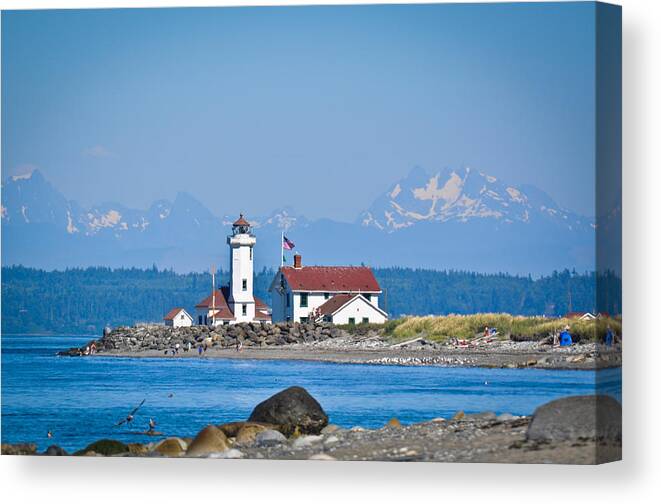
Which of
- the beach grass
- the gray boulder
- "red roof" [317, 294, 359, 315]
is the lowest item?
the gray boulder

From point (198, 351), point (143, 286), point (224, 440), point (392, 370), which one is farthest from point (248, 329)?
point (224, 440)

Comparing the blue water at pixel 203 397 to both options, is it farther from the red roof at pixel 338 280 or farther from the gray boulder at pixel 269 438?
the red roof at pixel 338 280

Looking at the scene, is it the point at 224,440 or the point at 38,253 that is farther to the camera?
the point at 38,253

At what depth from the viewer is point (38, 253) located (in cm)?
2142

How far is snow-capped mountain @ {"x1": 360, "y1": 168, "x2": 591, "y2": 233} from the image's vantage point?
64.0 ft

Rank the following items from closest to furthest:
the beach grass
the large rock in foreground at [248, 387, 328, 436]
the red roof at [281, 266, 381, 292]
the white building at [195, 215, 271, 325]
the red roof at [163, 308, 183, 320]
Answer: the large rock in foreground at [248, 387, 328, 436], the beach grass, the red roof at [163, 308, 183, 320], the red roof at [281, 266, 381, 292], the white building at [195, 215, 271, 325]

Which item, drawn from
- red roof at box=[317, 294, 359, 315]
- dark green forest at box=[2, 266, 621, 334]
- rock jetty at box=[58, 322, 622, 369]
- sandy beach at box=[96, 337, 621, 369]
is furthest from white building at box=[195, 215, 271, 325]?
sandy beach at box=[96, 337, 621, 369]

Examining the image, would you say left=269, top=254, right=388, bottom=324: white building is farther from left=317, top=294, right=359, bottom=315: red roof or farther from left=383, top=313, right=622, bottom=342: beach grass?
left=383, top=313, right=622, bottom=342: beach grass

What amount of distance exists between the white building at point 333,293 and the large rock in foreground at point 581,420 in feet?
76.2

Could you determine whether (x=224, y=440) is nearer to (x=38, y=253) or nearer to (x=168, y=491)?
(x=168, y=491)

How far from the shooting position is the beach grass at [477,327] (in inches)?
1085

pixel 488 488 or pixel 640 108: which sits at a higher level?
pixel 640 108

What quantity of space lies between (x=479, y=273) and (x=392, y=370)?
451 centimetres

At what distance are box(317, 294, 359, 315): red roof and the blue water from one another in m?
15.3
